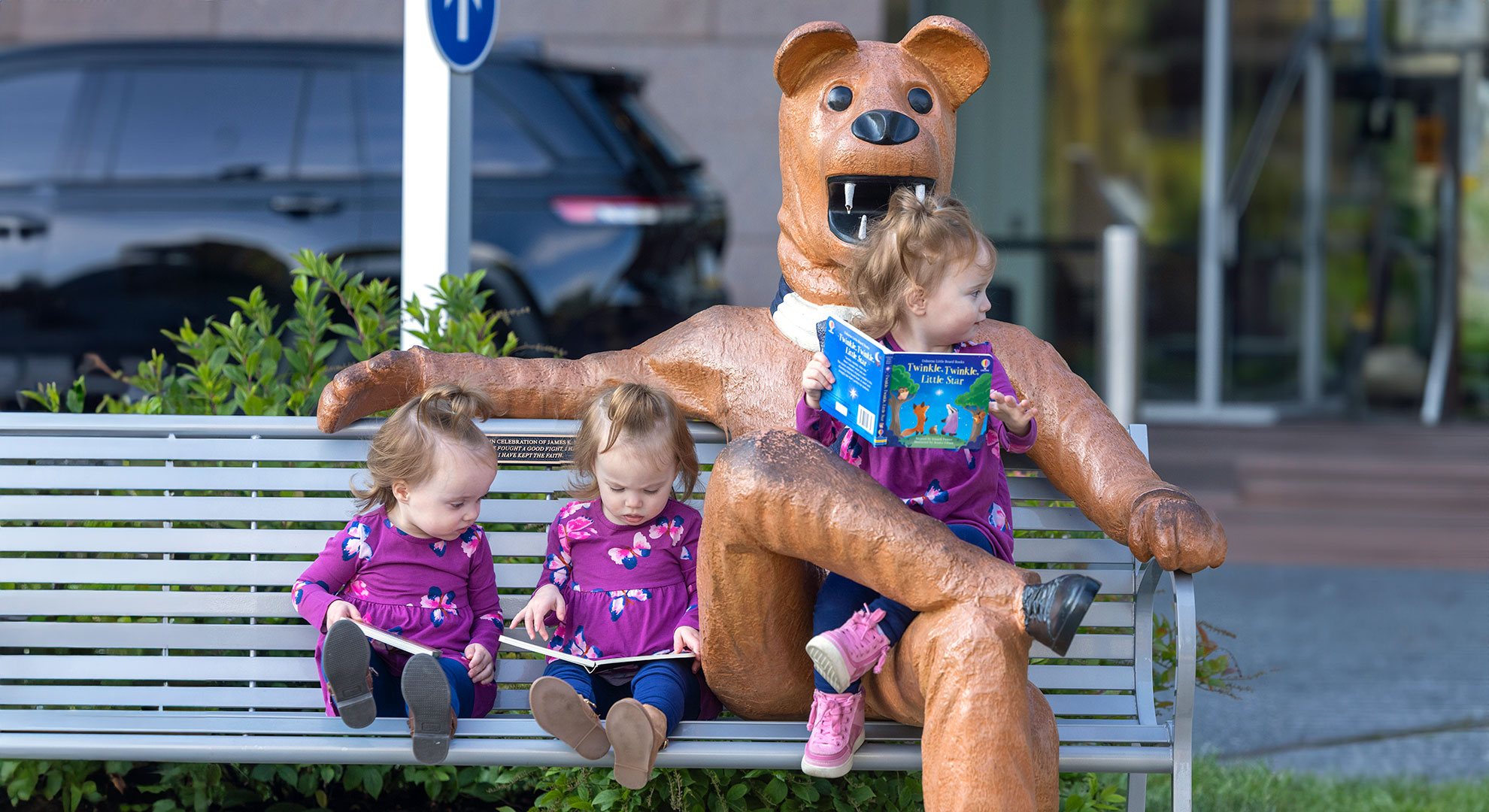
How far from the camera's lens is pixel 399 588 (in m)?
2.83

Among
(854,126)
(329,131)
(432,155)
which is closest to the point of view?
(854,126)

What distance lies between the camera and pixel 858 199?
2.89m

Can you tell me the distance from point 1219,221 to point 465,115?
22.3 feet

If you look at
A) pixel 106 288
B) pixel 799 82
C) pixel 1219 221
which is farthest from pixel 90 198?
pixel 1219 221

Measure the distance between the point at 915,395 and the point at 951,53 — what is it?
0.89m

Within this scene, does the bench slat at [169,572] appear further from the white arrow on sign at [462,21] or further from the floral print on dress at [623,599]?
the white arrow on sign at [462,21]

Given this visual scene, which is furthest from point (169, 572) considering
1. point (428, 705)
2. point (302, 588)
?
point (428, 705)

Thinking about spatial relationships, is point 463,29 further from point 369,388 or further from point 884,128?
point 884,128

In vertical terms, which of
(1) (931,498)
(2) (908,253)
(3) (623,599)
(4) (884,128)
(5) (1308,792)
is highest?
(4) (884,128)

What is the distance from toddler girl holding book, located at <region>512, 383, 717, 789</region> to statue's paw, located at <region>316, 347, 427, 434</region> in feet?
1.29

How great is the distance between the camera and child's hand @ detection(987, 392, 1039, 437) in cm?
261

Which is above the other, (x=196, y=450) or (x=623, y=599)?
(x=196, y=450)

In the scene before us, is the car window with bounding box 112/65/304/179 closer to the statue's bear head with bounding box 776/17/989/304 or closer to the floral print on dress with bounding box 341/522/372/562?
the floral print on dress with bounding box 341/522/372/562

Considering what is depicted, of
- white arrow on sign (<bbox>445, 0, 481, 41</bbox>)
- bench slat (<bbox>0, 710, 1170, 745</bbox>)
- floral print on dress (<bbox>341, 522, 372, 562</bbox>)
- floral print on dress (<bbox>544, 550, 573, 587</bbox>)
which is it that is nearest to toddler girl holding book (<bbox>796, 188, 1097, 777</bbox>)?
bench slat (<bbox>0, 710, 1170, 745</bbox>)
